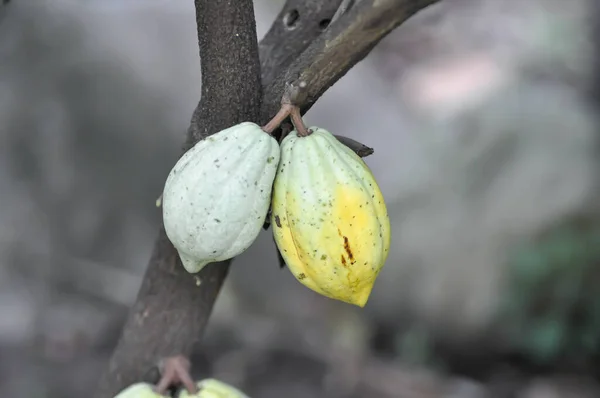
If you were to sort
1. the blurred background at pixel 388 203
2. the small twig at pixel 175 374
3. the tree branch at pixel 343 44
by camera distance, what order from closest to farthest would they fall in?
the tree branch at pixel 343 44
the small twig at pixel 175 374
the blurred background at pixel 388 203

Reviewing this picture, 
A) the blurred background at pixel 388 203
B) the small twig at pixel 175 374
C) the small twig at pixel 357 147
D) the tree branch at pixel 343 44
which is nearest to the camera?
the tree branch at pixel 343 44

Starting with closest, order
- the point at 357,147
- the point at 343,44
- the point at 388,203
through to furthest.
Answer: the point at 343,44, the point at 357,147, the point at 388,203

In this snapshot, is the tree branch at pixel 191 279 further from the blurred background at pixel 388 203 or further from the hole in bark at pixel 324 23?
the blurred background at pixel 388 203

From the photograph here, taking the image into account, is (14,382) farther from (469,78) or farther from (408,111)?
(469,78)

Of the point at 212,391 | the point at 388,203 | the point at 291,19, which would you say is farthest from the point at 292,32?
the point at 388,203

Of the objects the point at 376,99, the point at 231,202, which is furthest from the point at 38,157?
the point at 231,202

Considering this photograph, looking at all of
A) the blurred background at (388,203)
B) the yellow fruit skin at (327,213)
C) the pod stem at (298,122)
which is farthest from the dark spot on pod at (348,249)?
the blurred background at (388,203)

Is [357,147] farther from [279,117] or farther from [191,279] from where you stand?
[191,279]
